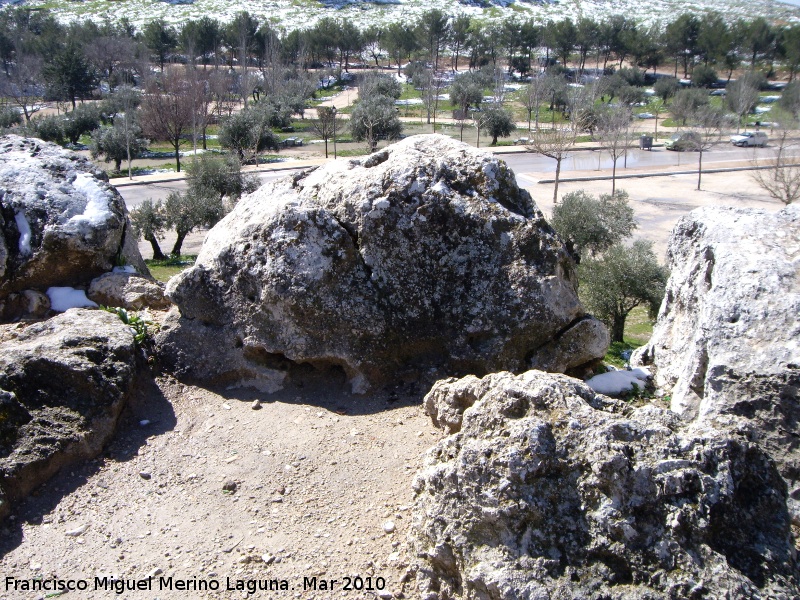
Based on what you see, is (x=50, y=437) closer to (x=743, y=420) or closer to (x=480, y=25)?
(x=743, y=420)

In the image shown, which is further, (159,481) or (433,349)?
(433,349)

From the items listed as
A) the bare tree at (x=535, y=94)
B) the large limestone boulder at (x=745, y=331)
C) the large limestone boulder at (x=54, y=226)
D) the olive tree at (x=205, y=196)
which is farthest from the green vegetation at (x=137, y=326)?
the bare tree at (x=535, y=94)

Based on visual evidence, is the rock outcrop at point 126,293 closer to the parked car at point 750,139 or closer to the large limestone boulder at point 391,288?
the large limestone boulder at point 391,288

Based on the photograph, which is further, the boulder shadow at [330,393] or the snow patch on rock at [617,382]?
the snow patch on rock at [617,382]

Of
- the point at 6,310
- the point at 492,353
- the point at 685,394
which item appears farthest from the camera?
the point at 6,310

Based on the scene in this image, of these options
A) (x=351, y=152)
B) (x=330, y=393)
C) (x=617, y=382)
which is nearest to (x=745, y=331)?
(x=617, y=382)

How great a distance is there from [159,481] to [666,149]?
52824 millimetres

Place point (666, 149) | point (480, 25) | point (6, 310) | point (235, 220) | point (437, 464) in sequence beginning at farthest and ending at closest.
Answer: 1. point (480, 25)
2. point (666, 149)
3. point (6, 310)
4. point (235, 220)
5. point (437, 464)

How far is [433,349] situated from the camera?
24.6 feet

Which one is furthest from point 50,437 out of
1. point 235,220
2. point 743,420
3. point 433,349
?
point 743,420

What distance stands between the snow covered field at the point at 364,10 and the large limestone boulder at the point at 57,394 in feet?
335

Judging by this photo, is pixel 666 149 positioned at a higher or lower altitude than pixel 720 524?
lower

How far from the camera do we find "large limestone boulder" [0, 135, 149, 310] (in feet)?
30.1

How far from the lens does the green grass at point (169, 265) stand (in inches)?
708
